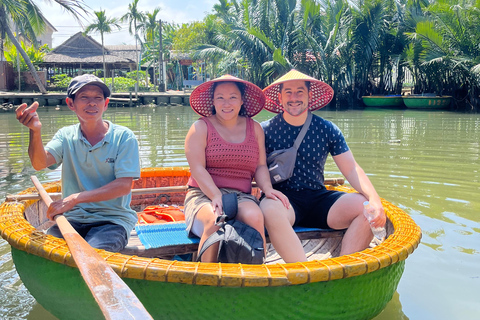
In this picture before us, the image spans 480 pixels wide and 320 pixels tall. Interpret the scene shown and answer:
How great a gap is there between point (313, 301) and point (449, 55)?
18.7 meters

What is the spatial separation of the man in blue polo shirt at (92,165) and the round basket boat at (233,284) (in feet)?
0.80

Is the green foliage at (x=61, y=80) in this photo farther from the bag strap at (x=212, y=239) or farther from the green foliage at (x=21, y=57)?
the bag strap at (x=212, y=239)

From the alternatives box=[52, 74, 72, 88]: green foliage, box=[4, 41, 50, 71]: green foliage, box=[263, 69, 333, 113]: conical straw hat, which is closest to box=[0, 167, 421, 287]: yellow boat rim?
box=[263, 69, 333, 113]: conical straw hat

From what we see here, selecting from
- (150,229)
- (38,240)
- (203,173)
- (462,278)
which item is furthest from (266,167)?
(462,278)

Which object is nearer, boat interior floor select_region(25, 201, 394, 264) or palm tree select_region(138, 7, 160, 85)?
boat interior floor select_region(25, 201, 394, 264)

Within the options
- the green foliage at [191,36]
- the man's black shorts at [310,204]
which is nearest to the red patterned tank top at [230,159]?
the man's black shorts at [310,204]

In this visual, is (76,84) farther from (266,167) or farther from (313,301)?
(313,301)

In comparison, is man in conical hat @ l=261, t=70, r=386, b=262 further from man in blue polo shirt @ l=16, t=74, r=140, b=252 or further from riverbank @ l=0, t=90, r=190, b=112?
riverbank @ l=0, t=90, r=190, b=112

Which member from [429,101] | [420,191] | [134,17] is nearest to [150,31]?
[134,17]

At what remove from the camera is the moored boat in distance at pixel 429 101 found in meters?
20.2

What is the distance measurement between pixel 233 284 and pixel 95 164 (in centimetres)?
116

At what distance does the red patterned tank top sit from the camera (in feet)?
9.54

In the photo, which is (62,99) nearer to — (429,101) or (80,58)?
(80,58)

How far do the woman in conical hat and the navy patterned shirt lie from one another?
151 millimetres
